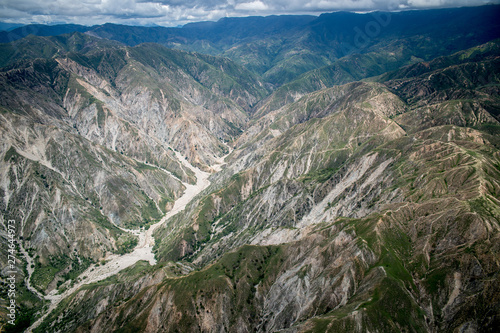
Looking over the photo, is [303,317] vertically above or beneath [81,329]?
above

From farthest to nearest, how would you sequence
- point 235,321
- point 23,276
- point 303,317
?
point 23,276 → point 235,321 → point 303,317

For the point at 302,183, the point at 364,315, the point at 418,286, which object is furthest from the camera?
the point at 302,183

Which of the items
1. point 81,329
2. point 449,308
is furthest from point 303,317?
point 81,329

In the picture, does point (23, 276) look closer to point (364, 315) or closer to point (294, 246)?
point (294, 246)

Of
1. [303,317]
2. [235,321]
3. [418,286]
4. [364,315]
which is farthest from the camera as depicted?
[235,321]

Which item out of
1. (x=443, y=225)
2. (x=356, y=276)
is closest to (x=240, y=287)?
(x=356, y=276)

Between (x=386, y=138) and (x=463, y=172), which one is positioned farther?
(x=386, y=138)

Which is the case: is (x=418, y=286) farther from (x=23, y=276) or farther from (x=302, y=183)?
(x=23, y=276)

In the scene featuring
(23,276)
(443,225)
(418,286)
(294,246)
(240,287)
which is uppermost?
(443,225)

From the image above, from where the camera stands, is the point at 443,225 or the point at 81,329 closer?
the point at 443,225
